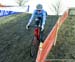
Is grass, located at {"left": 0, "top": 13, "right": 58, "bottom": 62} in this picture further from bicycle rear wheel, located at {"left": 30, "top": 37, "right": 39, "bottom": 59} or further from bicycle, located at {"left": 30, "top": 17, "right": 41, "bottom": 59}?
bicycle, located at {"left": 30, "top": 17, "right": 41, "bottom": 59}

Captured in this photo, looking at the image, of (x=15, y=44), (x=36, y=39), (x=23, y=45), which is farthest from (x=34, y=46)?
(x=15, y=44)

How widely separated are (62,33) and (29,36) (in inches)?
142

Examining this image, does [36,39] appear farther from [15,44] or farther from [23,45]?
[15,44]

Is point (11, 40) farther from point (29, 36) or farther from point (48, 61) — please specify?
point (48, 61)

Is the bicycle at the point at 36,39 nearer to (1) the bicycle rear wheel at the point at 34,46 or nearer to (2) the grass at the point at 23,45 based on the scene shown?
(1) the bicycle rear wheel at the point at 34,46

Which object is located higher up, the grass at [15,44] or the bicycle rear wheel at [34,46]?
the bicycle rear wheel at [34,46]

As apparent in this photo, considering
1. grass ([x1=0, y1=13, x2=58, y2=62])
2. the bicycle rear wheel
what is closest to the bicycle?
the bicycle rear wheel

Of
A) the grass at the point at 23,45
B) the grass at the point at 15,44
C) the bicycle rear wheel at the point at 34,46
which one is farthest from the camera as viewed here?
the grass at the point at 23,45

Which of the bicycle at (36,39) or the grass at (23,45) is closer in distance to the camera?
the bicycle at (36,39)

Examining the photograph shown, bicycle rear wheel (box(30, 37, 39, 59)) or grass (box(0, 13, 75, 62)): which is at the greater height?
bicycle rear wheel (box(30, 37, 39, 59))

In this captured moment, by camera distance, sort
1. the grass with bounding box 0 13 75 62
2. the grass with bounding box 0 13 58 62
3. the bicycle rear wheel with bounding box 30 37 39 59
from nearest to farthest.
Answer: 1. the bicycle rear wheel with bounding box 30 37 39 59
2. the grass with bounding box 0 13 58 62
3. the grass with bounding box 0 13 75 62

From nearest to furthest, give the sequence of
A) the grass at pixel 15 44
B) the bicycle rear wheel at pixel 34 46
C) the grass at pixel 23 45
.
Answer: the bicycle rear wheel at pixel 34 46, the grass at pixel 15 44, the grass at pixel 23 45

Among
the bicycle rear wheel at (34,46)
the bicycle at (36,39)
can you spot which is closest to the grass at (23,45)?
the bicycle rear wheel at (34,46)

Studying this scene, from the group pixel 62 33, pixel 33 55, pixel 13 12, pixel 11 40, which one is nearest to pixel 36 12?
pixel 33 55
